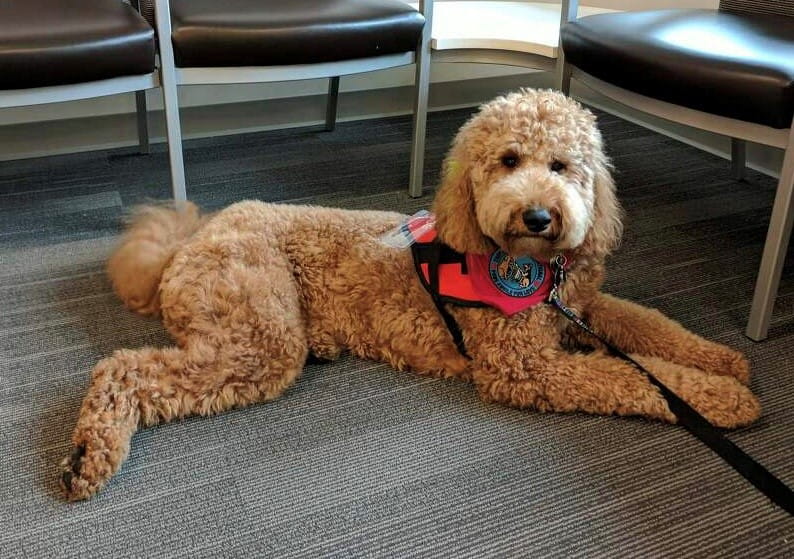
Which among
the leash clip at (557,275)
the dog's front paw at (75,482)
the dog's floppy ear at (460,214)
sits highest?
the dog's floppy ear at (460,214)

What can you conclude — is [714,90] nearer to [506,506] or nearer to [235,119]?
[506,506]

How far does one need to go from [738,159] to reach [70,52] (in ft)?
6.73

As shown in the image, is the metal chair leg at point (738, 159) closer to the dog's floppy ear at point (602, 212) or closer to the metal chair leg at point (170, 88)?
the dog's floppy ear at point (602, 212)

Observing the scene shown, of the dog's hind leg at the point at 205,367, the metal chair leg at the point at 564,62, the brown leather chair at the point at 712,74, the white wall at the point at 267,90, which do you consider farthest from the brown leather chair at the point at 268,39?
→ the white wall at the point at 267,90

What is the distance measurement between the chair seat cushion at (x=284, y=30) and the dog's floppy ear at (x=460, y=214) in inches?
28.1

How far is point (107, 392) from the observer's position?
4.17ft

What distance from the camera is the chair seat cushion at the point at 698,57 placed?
1.45 m

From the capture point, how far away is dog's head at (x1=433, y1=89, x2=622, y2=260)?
1225 mm


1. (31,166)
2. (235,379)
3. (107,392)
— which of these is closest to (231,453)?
(235,379)

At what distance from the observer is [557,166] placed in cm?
128

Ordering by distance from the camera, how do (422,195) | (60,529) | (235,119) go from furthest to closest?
1. (235,119)
2. (422,195)
3. (60,529)

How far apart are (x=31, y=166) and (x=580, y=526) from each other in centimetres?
218

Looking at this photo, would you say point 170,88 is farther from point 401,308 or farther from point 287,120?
point 287,120

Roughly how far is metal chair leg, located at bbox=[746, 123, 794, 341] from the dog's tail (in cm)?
121
